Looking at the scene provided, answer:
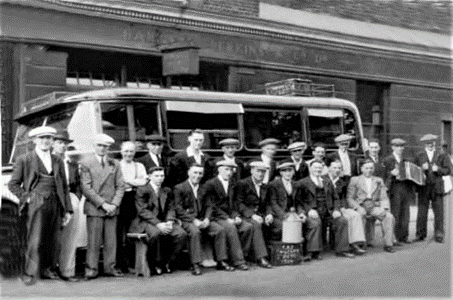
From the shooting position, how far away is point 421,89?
15.3 metres

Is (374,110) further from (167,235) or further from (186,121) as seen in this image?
(167,235)

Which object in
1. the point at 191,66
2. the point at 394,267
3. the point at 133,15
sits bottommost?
the point at 394,267

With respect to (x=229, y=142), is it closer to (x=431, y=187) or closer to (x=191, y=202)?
(x=191, y=202)

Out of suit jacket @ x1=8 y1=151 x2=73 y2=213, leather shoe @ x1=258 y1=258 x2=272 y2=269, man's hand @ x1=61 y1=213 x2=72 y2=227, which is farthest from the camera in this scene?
leather shoe @ x1=258 y1=258 x2=272 y2=269

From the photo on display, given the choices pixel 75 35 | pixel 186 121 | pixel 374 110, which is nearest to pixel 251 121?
pixel 186 121

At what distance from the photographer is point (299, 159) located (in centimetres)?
909

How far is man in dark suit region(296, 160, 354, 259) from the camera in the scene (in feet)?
28.0

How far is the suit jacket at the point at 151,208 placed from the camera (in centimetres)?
741

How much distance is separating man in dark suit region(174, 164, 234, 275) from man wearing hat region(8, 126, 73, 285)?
4.31ft

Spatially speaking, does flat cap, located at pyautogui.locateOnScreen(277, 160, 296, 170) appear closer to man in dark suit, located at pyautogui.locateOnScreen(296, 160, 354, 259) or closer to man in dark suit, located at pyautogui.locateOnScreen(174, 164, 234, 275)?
man in dark suit, located at pyautogui.locateOnScreen(296, 160, 354, 259)

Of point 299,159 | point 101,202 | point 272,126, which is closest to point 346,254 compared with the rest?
point 299,159

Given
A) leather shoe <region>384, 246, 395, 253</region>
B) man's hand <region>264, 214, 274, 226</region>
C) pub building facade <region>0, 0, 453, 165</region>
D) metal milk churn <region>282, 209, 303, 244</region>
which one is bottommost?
leather shoe <region>384, 246, 395, 253</region>

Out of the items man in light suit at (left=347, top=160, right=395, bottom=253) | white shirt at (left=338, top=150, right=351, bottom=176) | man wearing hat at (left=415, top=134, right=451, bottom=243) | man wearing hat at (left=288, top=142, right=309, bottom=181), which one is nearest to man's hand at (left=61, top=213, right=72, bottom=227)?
man wearing hat at (left=288, top=142, right=309, bottom=181)

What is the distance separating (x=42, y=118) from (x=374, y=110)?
7.82 meters
